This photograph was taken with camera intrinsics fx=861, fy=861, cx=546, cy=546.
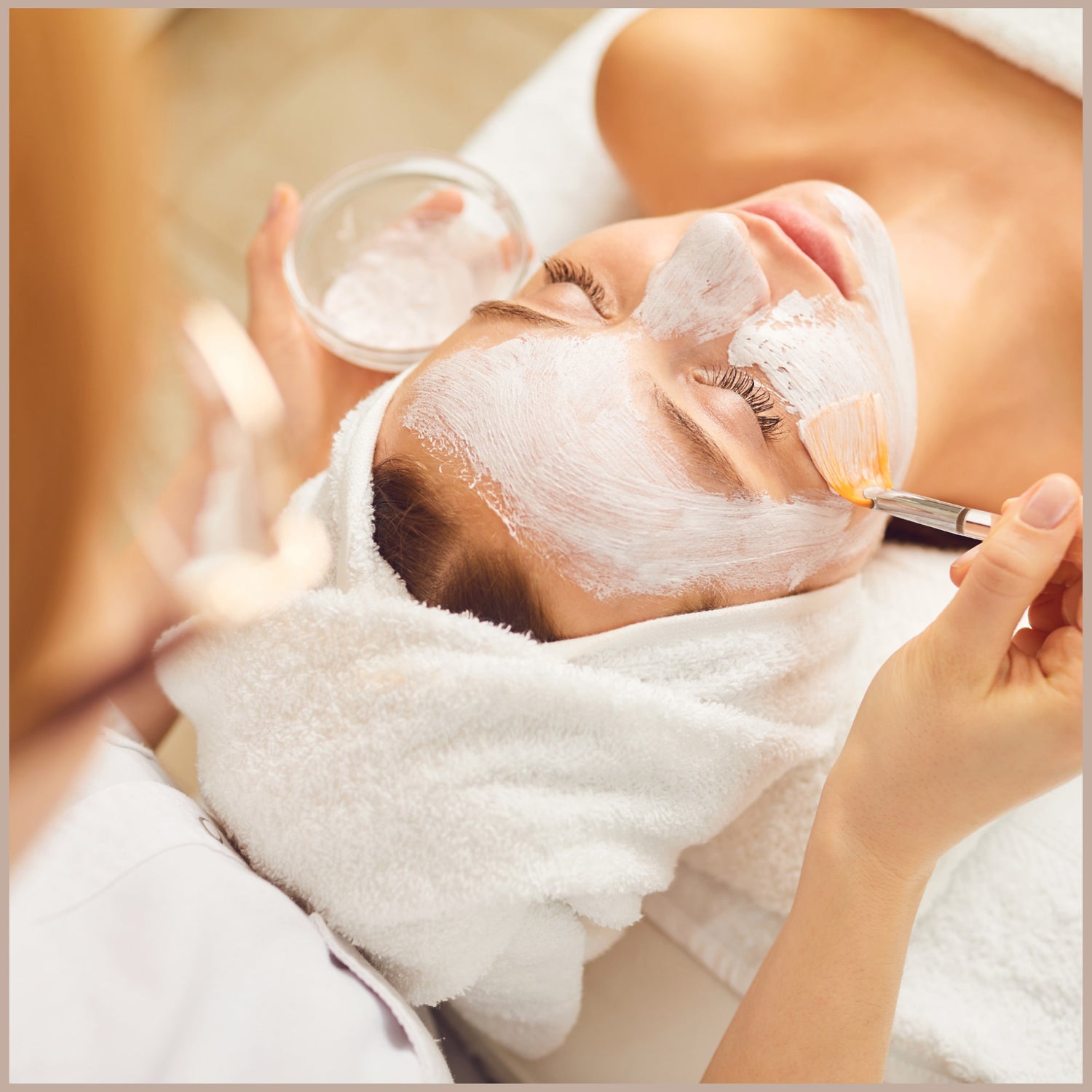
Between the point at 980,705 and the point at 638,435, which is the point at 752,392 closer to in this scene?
the point at 638,435

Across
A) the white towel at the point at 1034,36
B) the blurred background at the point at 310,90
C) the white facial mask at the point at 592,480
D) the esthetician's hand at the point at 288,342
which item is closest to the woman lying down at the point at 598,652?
the white facial mask at the point at 592,480

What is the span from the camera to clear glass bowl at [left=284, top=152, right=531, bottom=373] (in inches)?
45.3

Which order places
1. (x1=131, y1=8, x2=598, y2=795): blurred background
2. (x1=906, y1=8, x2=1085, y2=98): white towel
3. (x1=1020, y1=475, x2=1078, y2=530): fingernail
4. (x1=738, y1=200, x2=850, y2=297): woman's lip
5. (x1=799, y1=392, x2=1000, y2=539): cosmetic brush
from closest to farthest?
(x1=1020, y1=475, x2=1078, y2=530): fingernail, (x1=799, y1=392, x2=1000, y2=539): cosmetic brush, (x1=738, y1=200, x2=850, y2=297): woman's lip, (x1=906, y1=8, x2=1085, y2=98): white towel, (x1=131, y1=8, x2=598, y2=795): blurred background

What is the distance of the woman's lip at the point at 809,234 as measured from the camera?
0.86 metres

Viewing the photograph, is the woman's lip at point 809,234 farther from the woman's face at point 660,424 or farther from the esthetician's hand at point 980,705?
the esthetician's hand at point 980,705

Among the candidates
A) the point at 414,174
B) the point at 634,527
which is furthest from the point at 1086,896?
the point at 414,174

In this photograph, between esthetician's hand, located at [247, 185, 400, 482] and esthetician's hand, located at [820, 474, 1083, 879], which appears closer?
esthetician's hand, located at [820, 474, 1083, 879]

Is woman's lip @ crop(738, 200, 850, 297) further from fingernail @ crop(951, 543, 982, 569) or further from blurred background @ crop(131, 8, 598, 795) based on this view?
blurred background @ crop(131, 8, 598, 795)

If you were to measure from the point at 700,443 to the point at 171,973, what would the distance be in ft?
2.09

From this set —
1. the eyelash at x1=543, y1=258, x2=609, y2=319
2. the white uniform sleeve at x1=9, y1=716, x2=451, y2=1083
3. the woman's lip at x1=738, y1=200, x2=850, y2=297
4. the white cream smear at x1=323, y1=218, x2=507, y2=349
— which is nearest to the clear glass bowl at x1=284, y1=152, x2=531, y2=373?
the white cream smear at x1=323, y1=218, x2=507, y2=349

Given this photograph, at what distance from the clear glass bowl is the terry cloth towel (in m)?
0.33

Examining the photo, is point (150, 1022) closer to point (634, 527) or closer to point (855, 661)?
point (634, 527)

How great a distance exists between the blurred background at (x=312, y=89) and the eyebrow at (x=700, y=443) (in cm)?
140

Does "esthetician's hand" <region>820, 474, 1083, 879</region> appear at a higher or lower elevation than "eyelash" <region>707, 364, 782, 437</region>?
lower
